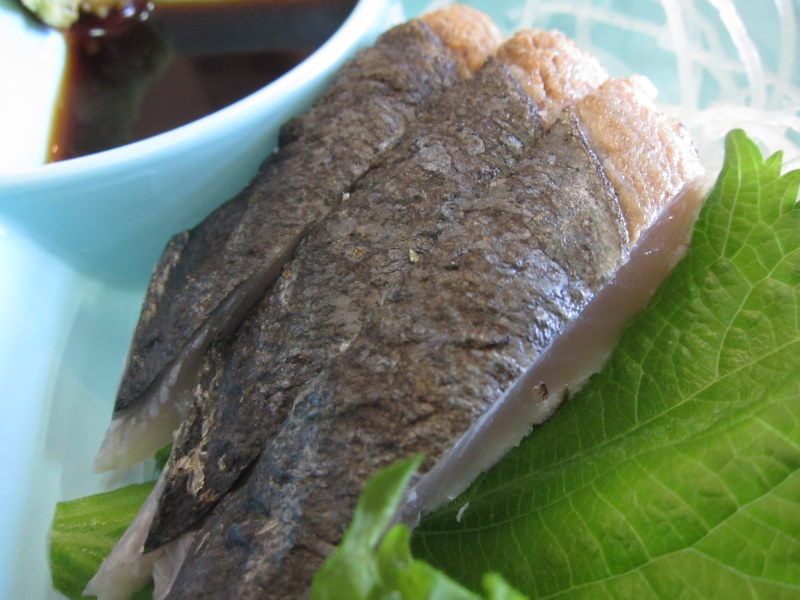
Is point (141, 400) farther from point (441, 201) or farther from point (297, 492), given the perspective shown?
point (441, 201)

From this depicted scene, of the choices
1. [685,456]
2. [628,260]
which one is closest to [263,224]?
[628,260]

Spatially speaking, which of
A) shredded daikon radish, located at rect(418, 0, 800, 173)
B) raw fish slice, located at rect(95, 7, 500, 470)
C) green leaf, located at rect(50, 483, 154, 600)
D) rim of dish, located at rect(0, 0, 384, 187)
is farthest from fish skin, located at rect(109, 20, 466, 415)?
shredded daikon radish, located at rect(418, 0, 800, 173)

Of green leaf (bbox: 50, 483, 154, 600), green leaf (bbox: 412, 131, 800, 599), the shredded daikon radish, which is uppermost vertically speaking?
the shredded daikon radish

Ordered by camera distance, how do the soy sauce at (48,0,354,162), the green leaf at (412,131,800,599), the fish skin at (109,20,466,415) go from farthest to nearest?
the soy sauce at (48,0,354,162) → the fish skin at (109,20,466,415) → the green leaf at (412,131,800,599)

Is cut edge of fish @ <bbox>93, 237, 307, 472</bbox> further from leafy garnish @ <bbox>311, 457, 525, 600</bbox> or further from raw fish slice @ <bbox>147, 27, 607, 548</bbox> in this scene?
leafy garnish @ <bbox>311, 457, 525, 600</bbox>

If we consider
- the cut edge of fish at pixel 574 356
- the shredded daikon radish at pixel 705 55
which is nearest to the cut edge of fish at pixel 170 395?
the cut edge of fish at pixel 574 356

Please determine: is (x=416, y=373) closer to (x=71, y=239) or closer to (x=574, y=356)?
(x=574, y=356)

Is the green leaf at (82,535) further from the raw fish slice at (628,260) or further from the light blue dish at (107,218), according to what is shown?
the raw fish slice at (628,260)
